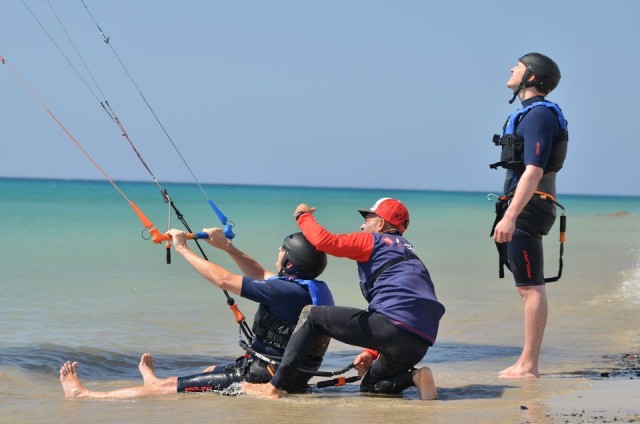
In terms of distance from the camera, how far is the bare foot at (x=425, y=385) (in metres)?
5.97

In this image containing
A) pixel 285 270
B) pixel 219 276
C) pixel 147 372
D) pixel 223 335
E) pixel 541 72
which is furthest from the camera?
pixel 223 335

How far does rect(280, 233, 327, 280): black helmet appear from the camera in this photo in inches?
246

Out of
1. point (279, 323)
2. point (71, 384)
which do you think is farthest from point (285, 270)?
point (71, 384)

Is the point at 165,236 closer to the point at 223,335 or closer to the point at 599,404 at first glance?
the point at 599,404

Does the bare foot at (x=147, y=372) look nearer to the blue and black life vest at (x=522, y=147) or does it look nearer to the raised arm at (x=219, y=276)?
the raised arm at (x=219, y=276)

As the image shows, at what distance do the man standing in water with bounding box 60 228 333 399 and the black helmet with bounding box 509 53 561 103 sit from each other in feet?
5.73

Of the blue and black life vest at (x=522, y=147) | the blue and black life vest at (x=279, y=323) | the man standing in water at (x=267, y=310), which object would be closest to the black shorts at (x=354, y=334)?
the man standing in water at (x=267, y=310)

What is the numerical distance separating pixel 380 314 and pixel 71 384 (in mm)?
1919

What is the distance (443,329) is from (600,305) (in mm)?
2176

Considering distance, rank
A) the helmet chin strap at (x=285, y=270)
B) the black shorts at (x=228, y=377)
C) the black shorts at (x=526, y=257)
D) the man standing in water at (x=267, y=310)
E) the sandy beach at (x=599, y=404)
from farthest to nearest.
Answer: the black shorts at (x=526, y=257), the helmet chin strap at (x=285, y=270), the black shorts at (x=228, y=377), the man standing in water at (x=267, y=310), the sandy beach at (x=599, y=404)

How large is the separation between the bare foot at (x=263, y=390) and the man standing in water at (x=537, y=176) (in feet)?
5.32

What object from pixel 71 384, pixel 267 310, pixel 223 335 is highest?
pixel 267 310

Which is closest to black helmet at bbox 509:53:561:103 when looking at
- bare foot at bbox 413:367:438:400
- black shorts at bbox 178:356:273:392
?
bare foot at bbox 413:367:438:400

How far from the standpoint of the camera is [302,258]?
6.26 metres
